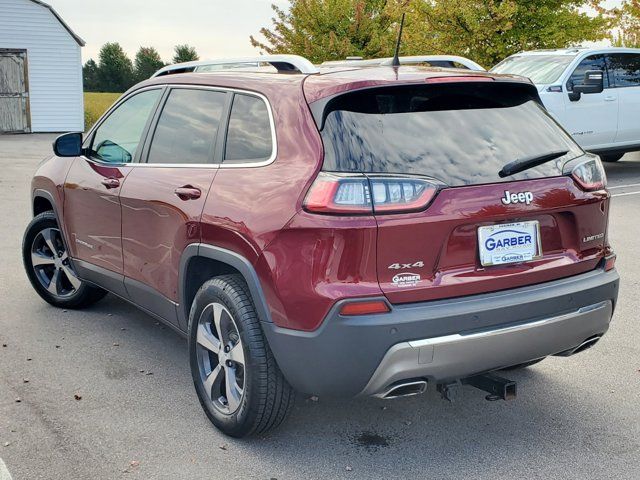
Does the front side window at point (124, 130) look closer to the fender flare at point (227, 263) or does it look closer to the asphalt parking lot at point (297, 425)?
the fender flare at point (227, 263)

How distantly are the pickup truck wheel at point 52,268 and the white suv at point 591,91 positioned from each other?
8.50m

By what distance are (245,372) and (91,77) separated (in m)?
90.7

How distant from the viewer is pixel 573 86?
41.7ft

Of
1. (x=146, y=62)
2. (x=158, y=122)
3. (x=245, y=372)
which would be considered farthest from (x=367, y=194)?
(x=146, y=62)

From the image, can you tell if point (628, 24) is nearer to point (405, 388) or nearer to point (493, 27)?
point (493, 27)

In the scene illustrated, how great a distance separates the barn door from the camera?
91.4 ft

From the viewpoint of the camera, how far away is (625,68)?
13.7 meters

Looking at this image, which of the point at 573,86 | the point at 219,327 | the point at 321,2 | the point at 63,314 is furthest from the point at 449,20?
the point at 219,327

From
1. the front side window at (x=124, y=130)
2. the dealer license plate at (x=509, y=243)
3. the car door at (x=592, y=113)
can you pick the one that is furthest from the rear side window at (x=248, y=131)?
the car door at (x=592, y=113)

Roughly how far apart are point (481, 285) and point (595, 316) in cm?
70

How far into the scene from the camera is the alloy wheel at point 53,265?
6207mm

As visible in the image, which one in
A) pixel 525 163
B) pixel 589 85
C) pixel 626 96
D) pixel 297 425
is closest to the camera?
pixel 525 163

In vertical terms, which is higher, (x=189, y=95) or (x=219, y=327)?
(x=189, y=95)

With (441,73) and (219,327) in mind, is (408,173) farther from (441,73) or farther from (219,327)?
(219,327)
